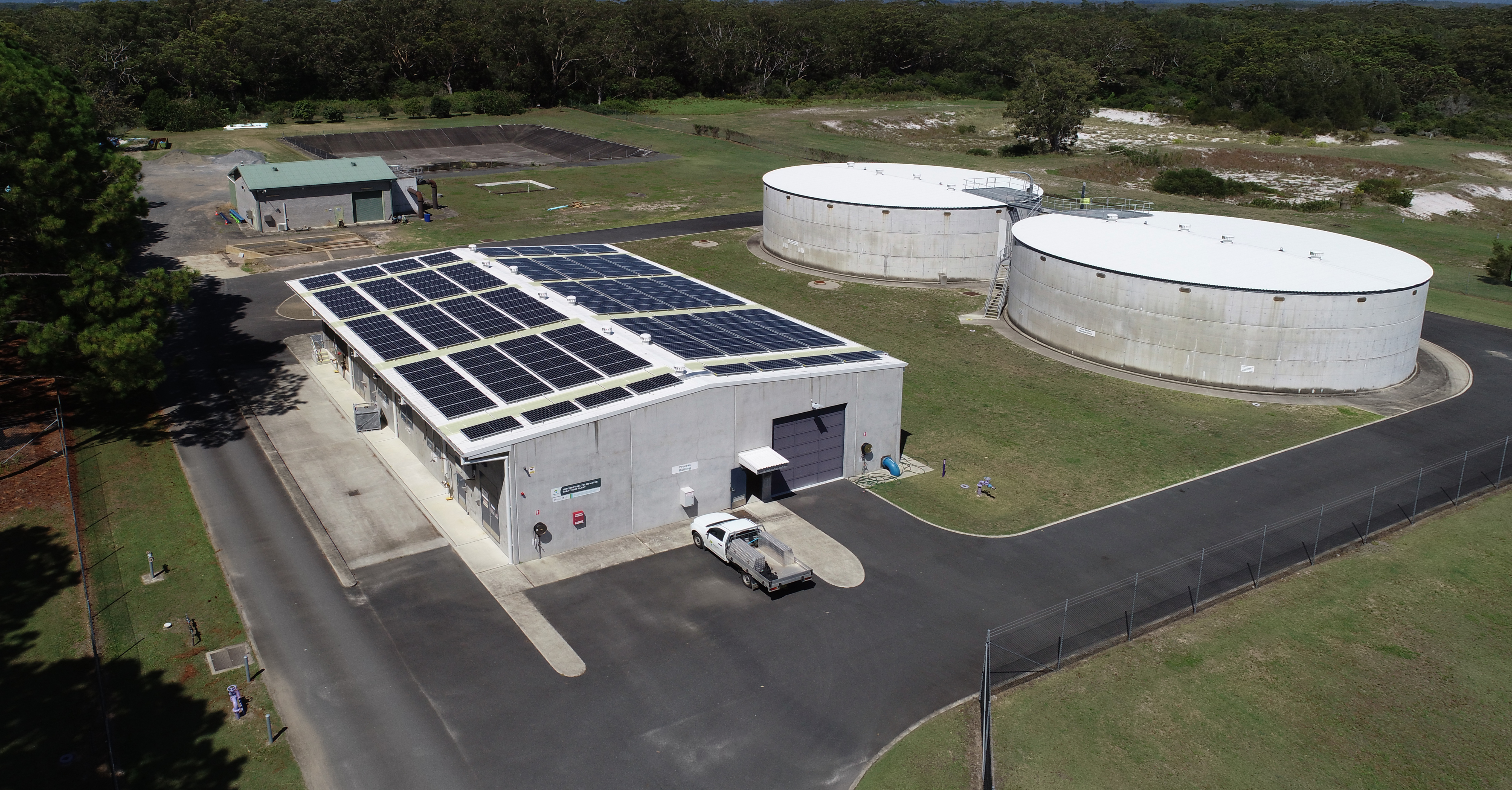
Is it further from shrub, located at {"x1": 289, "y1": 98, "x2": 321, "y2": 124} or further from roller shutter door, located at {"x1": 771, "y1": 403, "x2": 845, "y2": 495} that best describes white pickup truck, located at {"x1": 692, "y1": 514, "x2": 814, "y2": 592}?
shrub, located at {"x1": 289, "y1": 98, "x2": 321, "y2": 124}

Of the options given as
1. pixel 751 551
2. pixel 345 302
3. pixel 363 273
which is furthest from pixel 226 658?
pixel 363 273

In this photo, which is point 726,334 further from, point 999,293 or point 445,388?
point 999,293

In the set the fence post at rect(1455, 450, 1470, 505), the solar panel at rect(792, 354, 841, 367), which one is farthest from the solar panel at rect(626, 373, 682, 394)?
the fence post at rect(1455, 450, 1470, 505)

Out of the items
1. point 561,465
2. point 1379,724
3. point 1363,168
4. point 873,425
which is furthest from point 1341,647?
point 1363,168

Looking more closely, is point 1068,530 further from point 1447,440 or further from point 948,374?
point 1447,440

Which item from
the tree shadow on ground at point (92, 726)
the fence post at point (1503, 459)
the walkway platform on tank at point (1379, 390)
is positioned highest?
the walkway platform on tank at point (1379, 390)

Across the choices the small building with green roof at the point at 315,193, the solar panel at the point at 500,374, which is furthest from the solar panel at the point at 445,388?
the small building with green roof at the point at 315,193

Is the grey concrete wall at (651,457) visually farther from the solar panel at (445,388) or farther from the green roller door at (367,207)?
the green roller door at (367,207)
